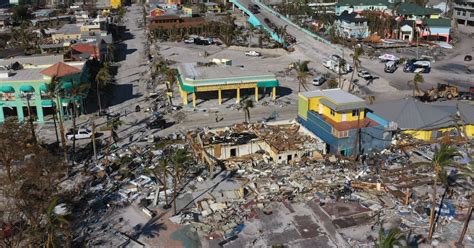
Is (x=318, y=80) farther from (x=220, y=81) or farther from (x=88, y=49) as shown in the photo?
(x=88, y=49)

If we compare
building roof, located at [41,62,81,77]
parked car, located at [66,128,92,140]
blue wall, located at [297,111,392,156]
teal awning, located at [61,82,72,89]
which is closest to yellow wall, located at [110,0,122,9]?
building roof, located at [41,62,81,77]

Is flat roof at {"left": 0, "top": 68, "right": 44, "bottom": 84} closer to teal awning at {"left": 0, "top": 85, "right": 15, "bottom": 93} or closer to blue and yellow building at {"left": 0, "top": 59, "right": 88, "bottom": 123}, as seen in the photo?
blue and yellow building at {"left": 0, "top": 59, "right": 88, "bottom": 123}

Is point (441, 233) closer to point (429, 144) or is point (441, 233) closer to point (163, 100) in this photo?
point (429, 144)

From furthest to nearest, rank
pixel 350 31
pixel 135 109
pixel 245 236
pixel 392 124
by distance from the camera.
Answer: pixel 350 31 < pixel 135 109 < pixel 392 124 < pixel 245 236

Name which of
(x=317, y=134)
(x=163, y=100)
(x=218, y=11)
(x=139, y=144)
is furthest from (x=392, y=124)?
(x=218, y=11)

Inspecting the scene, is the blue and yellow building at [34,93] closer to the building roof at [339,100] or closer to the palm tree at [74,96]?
the palm tree at [74,96]

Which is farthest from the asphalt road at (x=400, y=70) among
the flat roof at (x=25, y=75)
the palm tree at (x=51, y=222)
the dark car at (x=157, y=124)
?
the palm tree at (x=51, y=222)
